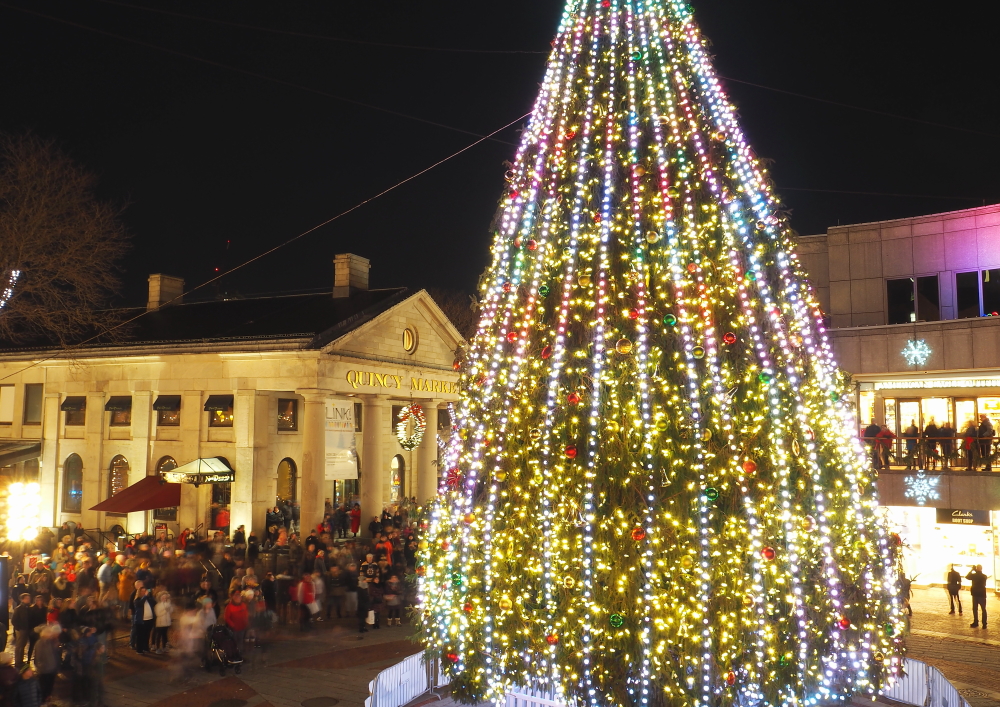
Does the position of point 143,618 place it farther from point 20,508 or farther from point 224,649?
point 20,508

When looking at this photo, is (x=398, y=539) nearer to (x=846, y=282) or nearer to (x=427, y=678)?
(x=427, y=678)

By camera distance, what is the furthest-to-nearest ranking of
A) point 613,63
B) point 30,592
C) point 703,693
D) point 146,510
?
point 146,510 < point 30,592 < point 613,63 < point 703,693

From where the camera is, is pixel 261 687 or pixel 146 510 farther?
pixel 146 510

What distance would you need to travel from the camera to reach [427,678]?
983cm

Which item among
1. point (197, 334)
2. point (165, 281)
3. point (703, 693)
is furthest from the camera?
point (165, 281)

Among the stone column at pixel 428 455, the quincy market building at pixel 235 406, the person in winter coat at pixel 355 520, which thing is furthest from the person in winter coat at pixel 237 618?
the stone column at pixel 428 455

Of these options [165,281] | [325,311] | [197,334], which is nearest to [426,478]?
[325,311]

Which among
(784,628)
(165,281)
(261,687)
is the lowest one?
(261,687)

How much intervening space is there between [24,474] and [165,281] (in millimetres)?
10200

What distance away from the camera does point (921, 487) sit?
67.4ft

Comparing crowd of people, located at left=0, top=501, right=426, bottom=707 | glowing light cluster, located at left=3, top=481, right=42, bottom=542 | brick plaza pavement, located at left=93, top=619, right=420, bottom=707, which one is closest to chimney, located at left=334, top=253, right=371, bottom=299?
crowd of people, located at left=0, top=501, right=426, bottom=707

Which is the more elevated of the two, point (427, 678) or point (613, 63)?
point (613, 63)

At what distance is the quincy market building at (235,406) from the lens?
2734 cm

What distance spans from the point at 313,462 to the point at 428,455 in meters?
8.36
